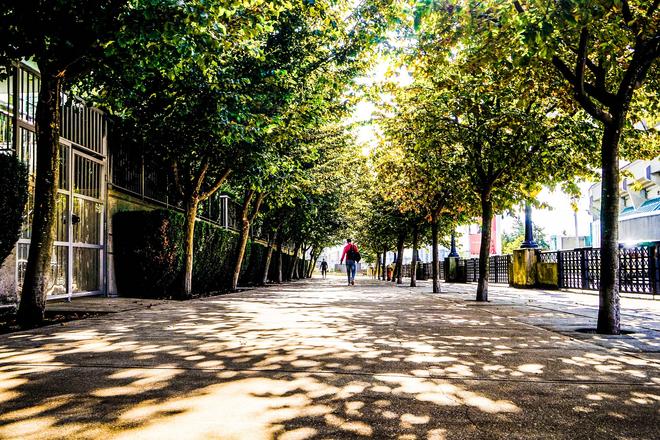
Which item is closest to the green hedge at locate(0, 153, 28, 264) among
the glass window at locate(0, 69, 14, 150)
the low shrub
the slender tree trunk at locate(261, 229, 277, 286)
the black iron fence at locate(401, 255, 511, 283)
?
the glass window at locate(0, 69, 14, 150)

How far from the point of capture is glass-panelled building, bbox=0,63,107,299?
29.7 ft

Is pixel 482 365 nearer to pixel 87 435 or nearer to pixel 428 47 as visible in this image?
pixel 87 435

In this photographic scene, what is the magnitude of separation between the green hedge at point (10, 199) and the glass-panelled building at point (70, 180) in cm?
175

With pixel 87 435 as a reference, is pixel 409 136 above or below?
above

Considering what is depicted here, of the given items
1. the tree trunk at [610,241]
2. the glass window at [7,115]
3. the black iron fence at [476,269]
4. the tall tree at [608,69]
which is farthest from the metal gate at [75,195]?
the black iron fence at [476,269]

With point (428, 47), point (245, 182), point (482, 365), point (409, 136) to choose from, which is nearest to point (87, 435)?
point (482, 365)

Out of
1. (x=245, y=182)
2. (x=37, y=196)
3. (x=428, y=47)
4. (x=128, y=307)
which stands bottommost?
(x=128, y=307)

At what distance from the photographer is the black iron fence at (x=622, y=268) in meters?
14.1

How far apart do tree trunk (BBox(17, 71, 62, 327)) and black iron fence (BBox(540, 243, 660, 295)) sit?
14.9 metres

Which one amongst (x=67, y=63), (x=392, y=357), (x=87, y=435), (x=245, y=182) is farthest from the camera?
(x=245, y=182)

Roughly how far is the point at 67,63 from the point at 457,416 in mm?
6849

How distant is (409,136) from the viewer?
12.5 metres

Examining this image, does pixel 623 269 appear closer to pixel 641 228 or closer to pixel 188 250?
pixel 641 228

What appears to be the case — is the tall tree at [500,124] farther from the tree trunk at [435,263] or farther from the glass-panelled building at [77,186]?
the glass-panelled building at [77,186]
